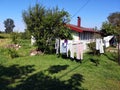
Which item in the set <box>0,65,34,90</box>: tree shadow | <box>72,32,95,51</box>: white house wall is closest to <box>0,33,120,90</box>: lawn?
<box>0,65,34,90</box>: tree shadow

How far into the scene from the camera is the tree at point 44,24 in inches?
789

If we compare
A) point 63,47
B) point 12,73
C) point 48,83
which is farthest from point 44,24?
point 48,83

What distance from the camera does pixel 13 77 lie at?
1112 centimetres

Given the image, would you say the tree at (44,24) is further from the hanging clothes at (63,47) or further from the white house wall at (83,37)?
the white house wall at (83,37)

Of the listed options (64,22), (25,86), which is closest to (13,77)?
(25,86)

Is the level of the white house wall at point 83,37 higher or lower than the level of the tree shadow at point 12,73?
higher

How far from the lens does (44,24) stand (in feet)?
65.3

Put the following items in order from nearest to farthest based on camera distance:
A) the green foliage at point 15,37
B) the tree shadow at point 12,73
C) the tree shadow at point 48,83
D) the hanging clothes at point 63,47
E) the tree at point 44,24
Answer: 1. the tree shadow at point 48,83
2. the tree shadow at point 12,73
3. the hanging clothes at point 63,47
4. the tree at point 44,24
5. the green foliage at point 15,37

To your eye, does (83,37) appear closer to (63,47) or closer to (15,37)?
(15,37)

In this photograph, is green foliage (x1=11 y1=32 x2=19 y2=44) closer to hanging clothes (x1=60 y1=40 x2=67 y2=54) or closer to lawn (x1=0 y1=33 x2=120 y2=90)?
hanging clothes (x1=60 y1=40 x2=67 y2=54)

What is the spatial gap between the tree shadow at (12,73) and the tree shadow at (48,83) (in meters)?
0.57

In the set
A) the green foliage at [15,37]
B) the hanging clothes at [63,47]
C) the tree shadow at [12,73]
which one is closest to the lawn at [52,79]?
the tree shadow at [12,73]

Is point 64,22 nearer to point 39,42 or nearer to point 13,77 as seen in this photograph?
point 39,42

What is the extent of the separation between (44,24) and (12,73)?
853 cm
